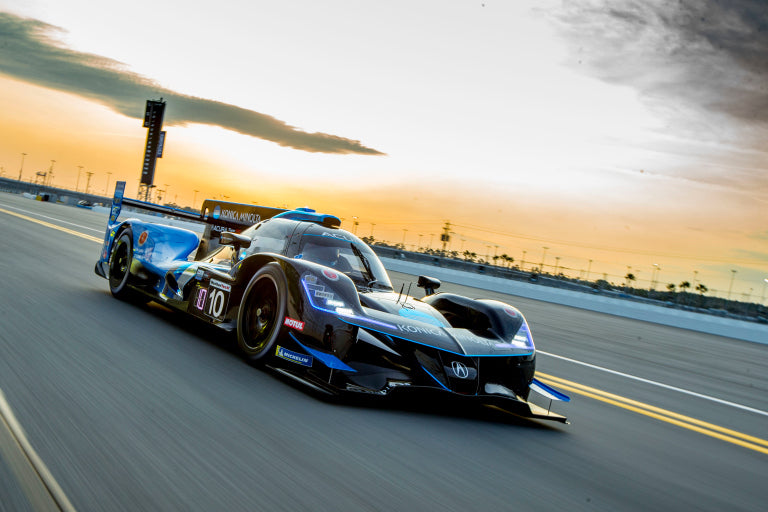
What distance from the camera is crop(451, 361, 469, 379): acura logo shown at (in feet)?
14.6

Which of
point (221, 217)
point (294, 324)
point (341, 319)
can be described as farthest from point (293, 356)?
point (221, 217)

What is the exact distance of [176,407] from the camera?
378 centimetres

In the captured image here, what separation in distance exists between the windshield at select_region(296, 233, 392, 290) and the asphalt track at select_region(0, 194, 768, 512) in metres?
1.08

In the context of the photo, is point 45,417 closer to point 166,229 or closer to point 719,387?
point 166,229

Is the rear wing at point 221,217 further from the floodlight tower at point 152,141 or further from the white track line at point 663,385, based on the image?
the floodlight tower at point 152,141

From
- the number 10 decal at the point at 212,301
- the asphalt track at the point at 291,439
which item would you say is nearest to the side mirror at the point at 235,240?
the number 10 decal at the point at 212,301

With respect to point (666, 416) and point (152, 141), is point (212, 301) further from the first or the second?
point (152, 141)

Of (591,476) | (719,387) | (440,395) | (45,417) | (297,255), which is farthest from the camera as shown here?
(719,387)

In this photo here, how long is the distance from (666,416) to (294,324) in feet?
11.4

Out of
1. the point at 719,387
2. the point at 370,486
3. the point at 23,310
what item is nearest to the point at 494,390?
the point at 370,486

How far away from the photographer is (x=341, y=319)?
14.5ft

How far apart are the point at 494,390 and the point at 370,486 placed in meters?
1.81

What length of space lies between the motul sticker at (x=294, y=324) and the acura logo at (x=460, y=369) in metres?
1.07

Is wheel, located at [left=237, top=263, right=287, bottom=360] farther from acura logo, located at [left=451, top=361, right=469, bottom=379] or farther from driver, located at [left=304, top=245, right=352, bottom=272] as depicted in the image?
acura logo, located at [left=451, top=361, right=469, bottom=379]
